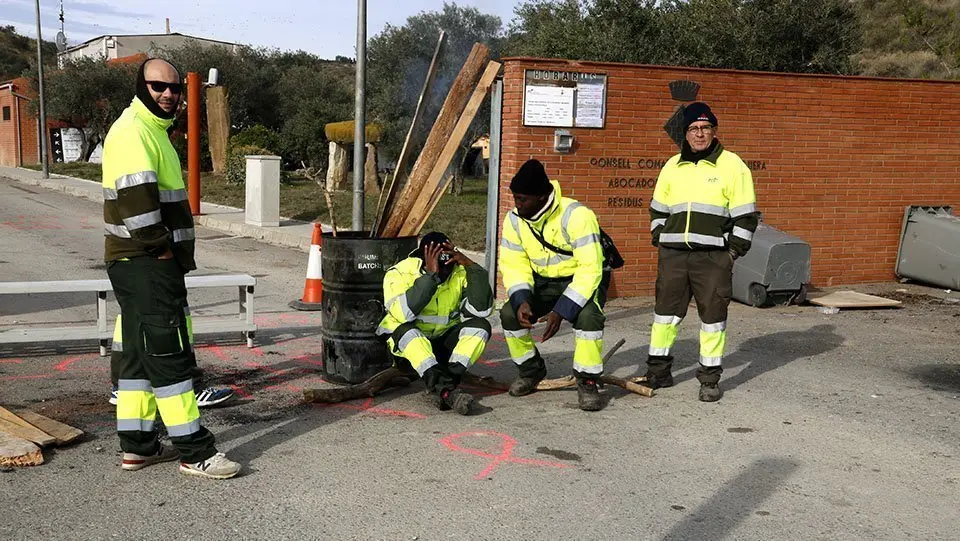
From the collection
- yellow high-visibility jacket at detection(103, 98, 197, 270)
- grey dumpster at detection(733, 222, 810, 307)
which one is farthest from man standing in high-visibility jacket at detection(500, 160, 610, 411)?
grey dumpster at detection(733, 222, 810, 307)

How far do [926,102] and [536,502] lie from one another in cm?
934

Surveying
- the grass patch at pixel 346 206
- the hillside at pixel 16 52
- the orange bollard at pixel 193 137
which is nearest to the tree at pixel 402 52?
the grass patch at pixel 346 206

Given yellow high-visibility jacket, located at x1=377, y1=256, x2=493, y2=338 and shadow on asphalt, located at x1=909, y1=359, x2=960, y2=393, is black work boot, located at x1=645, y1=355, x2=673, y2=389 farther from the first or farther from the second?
shadow on asphalt, located at x1=909, y1=359, x2=960, y2=393

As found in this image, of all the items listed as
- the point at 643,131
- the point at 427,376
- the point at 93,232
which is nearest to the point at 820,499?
the point at 427,376

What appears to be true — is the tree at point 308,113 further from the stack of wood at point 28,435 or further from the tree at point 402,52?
the stack of wood at point 28,435

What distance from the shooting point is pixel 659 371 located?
20.7ft

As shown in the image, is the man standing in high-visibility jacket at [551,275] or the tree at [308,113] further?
the tree at [308,113]

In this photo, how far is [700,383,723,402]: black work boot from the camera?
6039 mm

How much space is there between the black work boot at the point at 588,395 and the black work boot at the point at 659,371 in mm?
672

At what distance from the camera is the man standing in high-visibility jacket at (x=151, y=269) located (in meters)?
4.19

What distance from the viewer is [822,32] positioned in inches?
806

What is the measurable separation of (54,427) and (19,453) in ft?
1.49

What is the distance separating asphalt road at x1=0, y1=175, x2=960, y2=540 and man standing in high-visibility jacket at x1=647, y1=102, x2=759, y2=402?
17.9 inches

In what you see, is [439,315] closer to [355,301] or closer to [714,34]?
[355,301]
